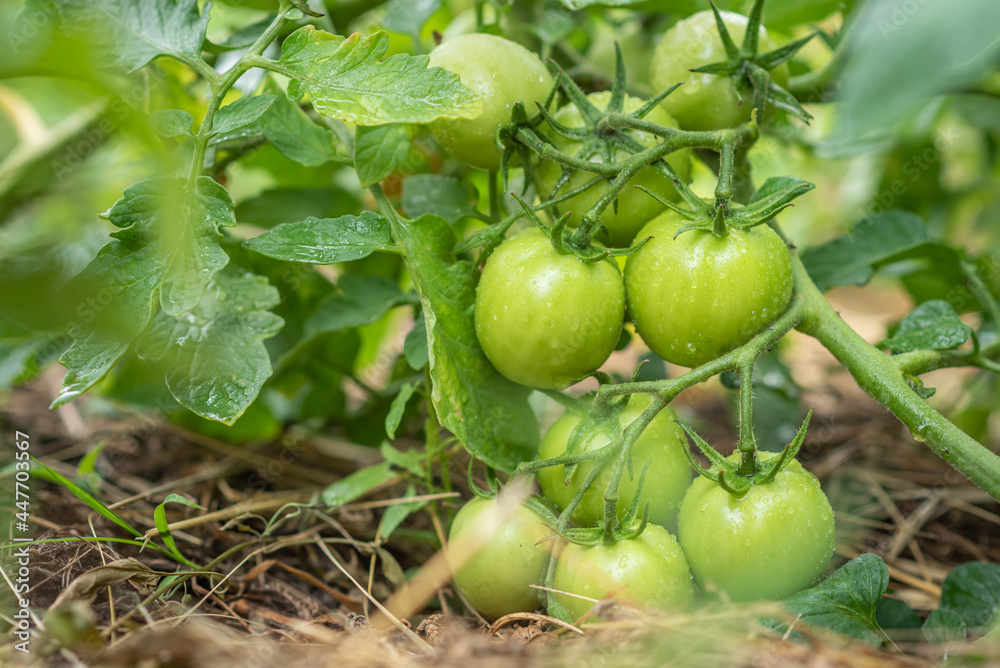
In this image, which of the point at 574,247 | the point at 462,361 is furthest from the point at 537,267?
the point at 462,361

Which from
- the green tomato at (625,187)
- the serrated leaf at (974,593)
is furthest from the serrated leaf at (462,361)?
the serrated leaf at (974,593)

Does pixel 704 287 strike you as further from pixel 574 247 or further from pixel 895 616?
pixel 895 616

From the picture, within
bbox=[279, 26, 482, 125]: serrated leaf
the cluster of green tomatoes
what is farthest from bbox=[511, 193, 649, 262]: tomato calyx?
bbox=[279, 26, 482, 125]: serrated leaf

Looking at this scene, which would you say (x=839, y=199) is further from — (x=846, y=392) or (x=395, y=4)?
(x=395, y=4)

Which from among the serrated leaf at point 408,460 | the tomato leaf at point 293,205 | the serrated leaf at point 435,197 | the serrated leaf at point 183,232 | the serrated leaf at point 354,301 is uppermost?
the serrated leaf at point 183,232

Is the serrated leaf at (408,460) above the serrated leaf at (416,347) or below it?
below

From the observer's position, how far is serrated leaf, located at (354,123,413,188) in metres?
0.81

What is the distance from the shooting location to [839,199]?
96.3 inches

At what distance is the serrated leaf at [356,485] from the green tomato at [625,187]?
0.40m

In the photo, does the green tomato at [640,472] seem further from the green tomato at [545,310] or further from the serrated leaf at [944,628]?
the serrated leaf at [944,628]

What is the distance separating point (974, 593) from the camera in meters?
0.80

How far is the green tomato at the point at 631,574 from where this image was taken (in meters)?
0.63

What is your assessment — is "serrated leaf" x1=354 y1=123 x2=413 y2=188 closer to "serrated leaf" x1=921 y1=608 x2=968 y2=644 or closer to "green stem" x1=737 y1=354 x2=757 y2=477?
"green stem" x1=737 y1=354 x2=757 y2=477

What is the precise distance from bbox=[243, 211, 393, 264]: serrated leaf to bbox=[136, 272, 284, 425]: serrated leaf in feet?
0.39
